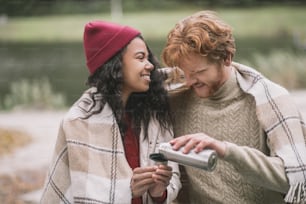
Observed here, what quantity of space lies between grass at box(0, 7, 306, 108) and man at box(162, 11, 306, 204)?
0.99 m

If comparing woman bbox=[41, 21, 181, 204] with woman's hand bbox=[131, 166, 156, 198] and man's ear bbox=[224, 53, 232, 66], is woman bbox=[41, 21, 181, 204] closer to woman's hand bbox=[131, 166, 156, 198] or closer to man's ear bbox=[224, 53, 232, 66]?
woman's hand bbox=[131, 166, 156, 198]

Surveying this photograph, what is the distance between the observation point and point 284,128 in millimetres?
1570

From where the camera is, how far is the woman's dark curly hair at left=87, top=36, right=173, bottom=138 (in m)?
1.65

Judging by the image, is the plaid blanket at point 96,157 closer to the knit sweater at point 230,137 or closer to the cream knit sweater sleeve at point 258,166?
the knit sweater at point 230,137

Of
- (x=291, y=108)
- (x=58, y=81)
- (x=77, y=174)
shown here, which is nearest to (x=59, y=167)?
(x=77, y=174)

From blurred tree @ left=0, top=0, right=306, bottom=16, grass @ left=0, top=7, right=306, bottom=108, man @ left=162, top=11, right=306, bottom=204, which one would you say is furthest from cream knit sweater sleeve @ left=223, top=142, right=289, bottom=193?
blurred tree @ left=0, top=0, right=306, bottom=16

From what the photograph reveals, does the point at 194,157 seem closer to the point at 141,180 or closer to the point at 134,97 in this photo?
the point at 141,180

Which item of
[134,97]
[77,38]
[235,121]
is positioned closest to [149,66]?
[134,97]

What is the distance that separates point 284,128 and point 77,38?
1384 millimetres

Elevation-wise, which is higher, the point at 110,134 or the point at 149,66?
the point at 149,66

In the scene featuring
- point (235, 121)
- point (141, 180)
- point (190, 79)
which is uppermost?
point (190, 79)

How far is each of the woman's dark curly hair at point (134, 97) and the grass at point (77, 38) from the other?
90 centimetres

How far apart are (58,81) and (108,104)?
1.17 metres

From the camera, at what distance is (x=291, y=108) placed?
1590mm
